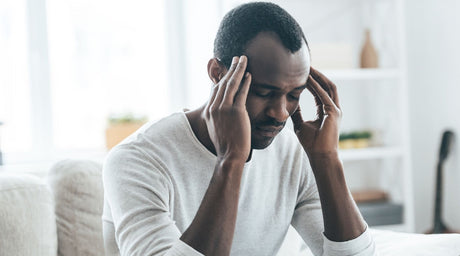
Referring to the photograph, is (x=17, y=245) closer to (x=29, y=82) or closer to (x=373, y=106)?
(x=29, y=82)

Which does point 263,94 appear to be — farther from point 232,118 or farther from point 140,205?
point 140,205

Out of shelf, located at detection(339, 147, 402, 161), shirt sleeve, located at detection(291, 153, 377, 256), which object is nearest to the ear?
shirt sleeve, located at detection(291, 153, 377, 256)

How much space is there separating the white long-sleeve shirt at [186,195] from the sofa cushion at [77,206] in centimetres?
13

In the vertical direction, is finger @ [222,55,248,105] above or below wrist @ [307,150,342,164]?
above

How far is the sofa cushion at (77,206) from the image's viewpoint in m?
1.45

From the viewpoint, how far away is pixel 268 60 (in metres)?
1.18

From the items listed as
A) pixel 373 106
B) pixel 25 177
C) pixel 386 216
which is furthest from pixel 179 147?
pixel 373 106

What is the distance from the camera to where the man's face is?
118 centimetres

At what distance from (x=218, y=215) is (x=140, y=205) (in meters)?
0.17

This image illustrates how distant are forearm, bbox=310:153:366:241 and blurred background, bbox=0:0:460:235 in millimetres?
1646

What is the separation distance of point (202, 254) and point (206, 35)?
2.09 metres

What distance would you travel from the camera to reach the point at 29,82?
2928 millimetres

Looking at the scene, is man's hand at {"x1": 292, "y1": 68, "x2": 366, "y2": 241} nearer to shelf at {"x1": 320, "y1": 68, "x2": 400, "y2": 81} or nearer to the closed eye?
the closed eye

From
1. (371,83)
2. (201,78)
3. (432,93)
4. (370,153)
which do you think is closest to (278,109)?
(201,78)
